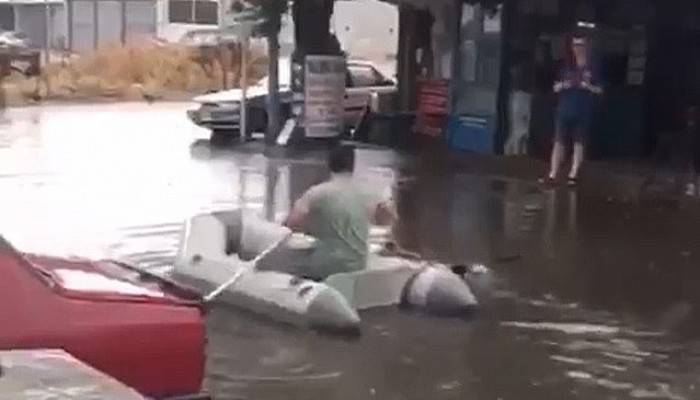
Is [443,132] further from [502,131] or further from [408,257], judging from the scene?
[408,257]

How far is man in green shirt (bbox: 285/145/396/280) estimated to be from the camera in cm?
1112

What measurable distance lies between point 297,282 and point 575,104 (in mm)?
Result: 9433

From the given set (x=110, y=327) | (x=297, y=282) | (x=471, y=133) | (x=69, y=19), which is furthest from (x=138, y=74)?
(x=110, y=327)

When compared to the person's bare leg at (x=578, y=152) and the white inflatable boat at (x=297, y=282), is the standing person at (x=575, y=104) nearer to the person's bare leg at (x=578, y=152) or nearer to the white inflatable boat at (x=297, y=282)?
the person's bare leg at (x=578, y=152)

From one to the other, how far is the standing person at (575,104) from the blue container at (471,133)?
3.30 metres

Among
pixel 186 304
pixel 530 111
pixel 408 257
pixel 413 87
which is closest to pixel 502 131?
pixel 530 111

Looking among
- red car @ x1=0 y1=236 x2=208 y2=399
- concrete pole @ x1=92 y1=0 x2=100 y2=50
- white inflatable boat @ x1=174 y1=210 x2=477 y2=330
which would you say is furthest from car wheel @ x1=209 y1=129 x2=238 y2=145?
concrete pole @ x1=92 y1=0 x2=100 y2=50

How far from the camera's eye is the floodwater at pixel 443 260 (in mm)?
9461

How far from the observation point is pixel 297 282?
35.6 feet

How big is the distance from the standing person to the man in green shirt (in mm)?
8326

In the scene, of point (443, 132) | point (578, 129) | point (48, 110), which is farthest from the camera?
point (48, 110)

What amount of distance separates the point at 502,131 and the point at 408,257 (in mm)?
9932

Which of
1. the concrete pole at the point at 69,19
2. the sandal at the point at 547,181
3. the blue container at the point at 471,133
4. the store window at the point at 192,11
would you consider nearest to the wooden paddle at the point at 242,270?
the sandal at the point at 547,181

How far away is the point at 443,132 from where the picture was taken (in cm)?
2489
